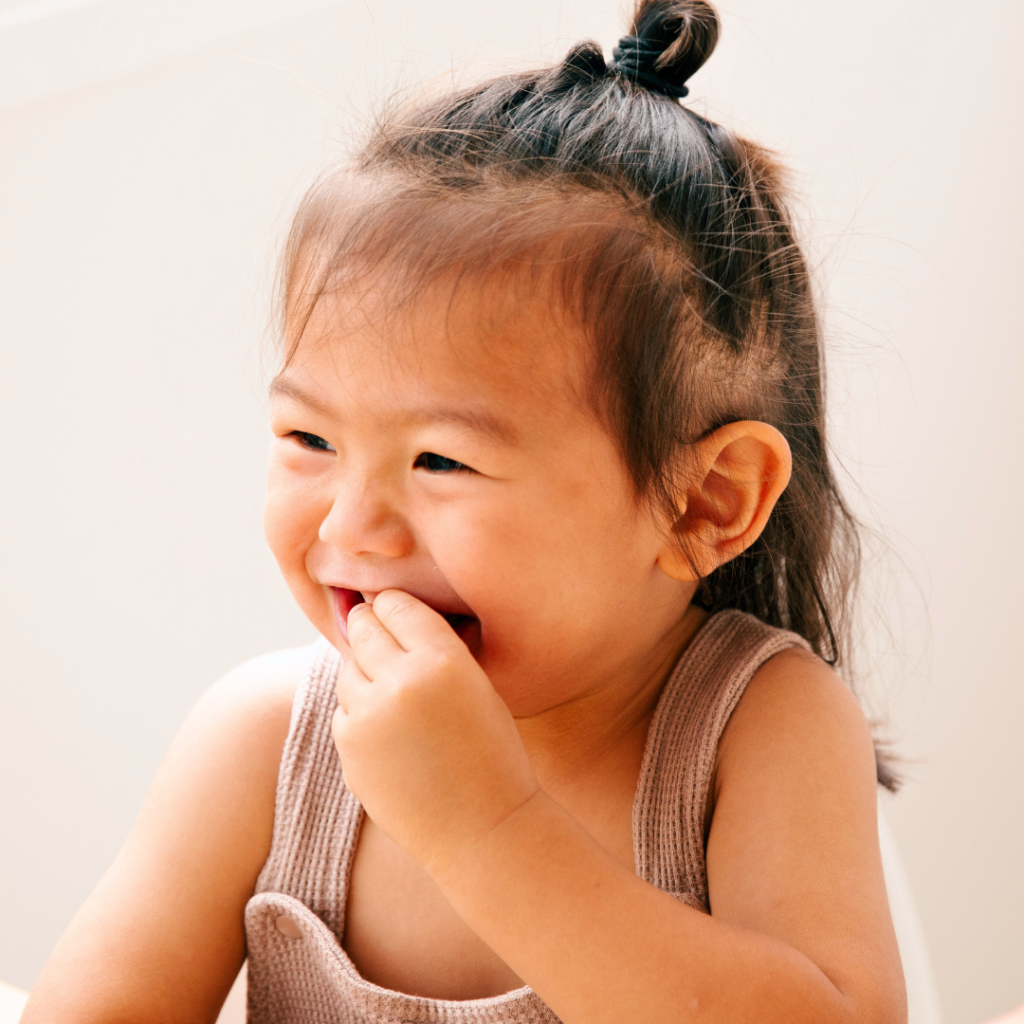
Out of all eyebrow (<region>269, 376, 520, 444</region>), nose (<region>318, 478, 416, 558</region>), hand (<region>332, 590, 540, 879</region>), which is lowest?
hand (<region>332, 590, 540, 879</region>)

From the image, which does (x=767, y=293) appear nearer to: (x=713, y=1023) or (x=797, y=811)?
(x=797, y=811)

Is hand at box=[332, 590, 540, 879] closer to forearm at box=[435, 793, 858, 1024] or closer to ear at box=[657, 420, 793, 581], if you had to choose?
forearm at box=[435, 793, 858, 1024]

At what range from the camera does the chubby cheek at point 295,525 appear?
0.62 m

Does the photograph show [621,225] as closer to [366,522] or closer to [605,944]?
[366,522]

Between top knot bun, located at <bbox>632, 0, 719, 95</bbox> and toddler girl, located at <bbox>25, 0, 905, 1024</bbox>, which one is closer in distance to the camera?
toddler girl, located at <bbox>25, 0, 905, 1024</bbox>

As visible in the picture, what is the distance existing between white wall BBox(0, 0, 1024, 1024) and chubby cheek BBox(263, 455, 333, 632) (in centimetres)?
51

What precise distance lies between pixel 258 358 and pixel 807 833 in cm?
71

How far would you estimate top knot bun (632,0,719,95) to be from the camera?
0.68 meters

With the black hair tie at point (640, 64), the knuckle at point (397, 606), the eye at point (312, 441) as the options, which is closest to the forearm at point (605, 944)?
the knuckle at point (397, 606)

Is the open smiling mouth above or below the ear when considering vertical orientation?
below

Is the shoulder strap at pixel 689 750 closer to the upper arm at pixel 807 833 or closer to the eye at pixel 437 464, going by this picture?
the upper arm at pixel 807 833

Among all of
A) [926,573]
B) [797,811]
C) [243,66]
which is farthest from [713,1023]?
[243,66]

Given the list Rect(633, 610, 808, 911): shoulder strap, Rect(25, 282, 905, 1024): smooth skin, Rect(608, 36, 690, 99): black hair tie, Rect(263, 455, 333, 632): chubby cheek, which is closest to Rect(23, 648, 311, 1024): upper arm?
Rect(25, 282, 905, 1024): smooth skin

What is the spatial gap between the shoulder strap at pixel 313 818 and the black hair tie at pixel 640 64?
16.7 inches
